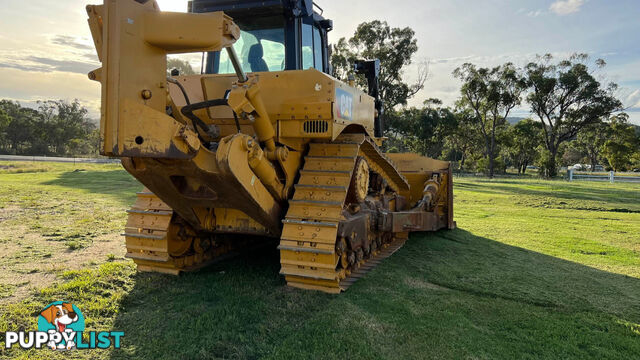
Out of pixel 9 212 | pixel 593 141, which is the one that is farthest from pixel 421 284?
pixel 593 141

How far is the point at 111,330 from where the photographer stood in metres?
3.71

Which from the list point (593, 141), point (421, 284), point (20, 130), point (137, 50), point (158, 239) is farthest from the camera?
point (593, 141)

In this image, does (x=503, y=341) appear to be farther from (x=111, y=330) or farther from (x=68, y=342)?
(x=68, y=342)

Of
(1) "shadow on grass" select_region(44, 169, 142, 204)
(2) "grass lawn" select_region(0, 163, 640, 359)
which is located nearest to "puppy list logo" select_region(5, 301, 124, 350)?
(2) "grass lawn" select_region(0, 163, 640, 359)

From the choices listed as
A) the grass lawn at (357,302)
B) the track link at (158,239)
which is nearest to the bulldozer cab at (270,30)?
the track link at (158,239)

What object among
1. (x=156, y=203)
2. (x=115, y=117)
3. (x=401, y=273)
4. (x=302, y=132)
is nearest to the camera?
(x=115, y=117)

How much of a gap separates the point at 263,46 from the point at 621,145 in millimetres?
61115

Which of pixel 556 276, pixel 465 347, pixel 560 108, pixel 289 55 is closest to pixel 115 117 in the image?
pixel 289 55

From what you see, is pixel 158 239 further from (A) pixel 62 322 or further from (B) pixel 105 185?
(B) pixel 105 185

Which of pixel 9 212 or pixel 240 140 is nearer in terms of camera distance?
pixel 240 140

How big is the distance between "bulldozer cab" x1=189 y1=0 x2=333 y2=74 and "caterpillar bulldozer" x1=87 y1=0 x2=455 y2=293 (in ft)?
0.05

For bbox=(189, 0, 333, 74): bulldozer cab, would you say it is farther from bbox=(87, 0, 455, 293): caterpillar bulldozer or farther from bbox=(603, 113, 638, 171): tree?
bbox=(603, 113, 638, 171): tree

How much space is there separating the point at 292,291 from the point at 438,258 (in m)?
2.99

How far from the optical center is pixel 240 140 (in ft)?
13.2
